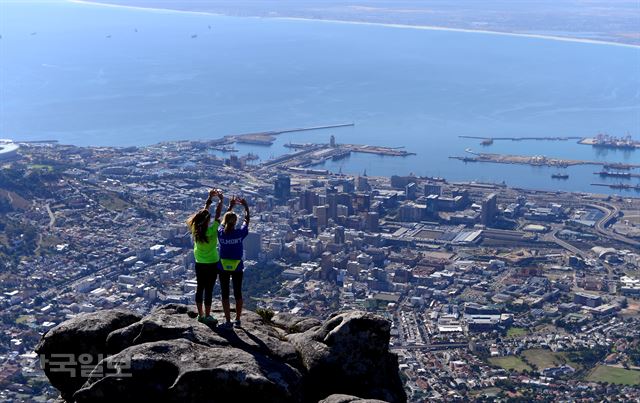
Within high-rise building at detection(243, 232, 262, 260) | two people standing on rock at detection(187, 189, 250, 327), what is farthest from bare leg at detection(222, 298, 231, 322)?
high-rise building at detection(243, 232, 262, 260)

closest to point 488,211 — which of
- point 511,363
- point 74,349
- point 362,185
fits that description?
point 362,185

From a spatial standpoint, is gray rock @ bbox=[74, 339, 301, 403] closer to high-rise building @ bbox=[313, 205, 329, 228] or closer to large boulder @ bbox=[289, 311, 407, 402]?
large boulder @ bbox=[289, 311, 407, 402]

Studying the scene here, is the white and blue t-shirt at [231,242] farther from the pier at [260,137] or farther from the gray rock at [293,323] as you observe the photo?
the pier at [260,137]

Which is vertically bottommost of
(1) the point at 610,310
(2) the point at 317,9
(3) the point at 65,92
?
(1) the point at 610,310

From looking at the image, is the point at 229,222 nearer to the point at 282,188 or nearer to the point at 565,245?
the point at 565,245

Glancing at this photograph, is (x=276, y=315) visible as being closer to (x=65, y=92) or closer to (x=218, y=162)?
(x=218, y=162)

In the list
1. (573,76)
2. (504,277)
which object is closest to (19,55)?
(573,76)
